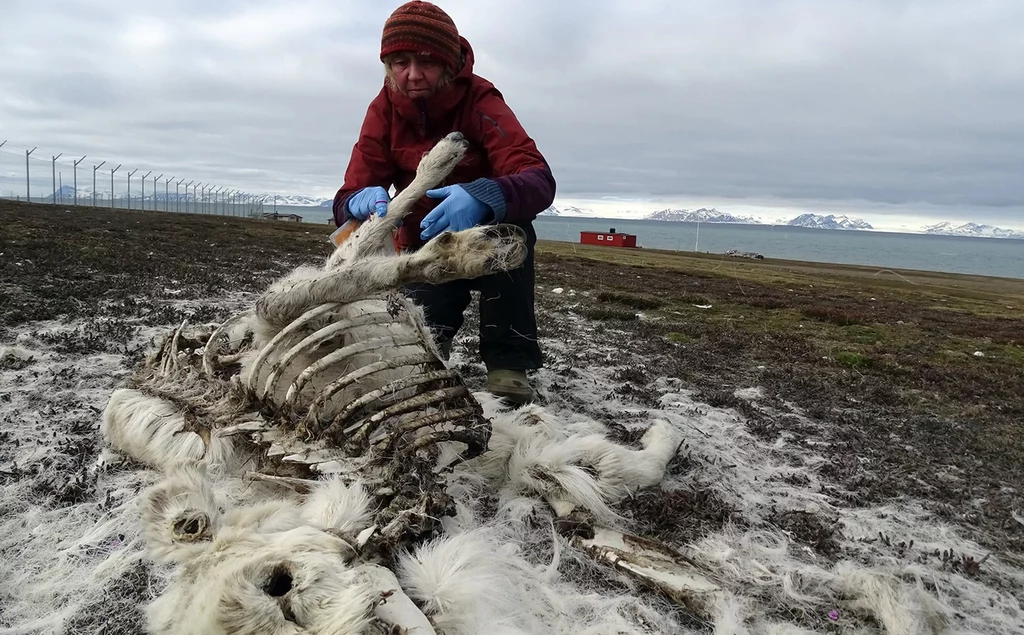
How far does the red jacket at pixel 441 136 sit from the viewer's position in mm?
3531

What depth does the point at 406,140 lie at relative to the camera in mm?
3836

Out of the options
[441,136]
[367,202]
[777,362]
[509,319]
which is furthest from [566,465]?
[777,362]

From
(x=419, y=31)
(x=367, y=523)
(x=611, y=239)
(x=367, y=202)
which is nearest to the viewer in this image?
(x=367, y=523)

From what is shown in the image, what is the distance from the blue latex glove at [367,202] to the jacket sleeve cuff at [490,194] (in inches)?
20.9

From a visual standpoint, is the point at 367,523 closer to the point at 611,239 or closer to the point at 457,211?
the point at 457,211

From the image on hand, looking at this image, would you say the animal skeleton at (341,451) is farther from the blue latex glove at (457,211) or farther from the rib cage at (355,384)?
the blue latex glove at (457,211)

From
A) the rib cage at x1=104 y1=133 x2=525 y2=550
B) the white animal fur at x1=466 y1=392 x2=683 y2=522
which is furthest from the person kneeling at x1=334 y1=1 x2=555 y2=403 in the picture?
the white animal fur at x1=466 y1=392 x2=683 y2=522

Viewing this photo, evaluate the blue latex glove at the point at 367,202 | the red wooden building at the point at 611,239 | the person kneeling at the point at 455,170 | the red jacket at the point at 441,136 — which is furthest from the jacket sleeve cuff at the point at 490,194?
the red wooden building at the point at 611,239

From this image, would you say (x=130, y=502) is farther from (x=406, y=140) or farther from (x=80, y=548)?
(x=406, y=140)

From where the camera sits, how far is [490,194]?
10.1 ft

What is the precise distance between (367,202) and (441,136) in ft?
2.46

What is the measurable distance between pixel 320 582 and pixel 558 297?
8214mm

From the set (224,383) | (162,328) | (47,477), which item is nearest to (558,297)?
(162,328)

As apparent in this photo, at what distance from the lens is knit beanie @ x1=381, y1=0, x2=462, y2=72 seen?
3.25 m
